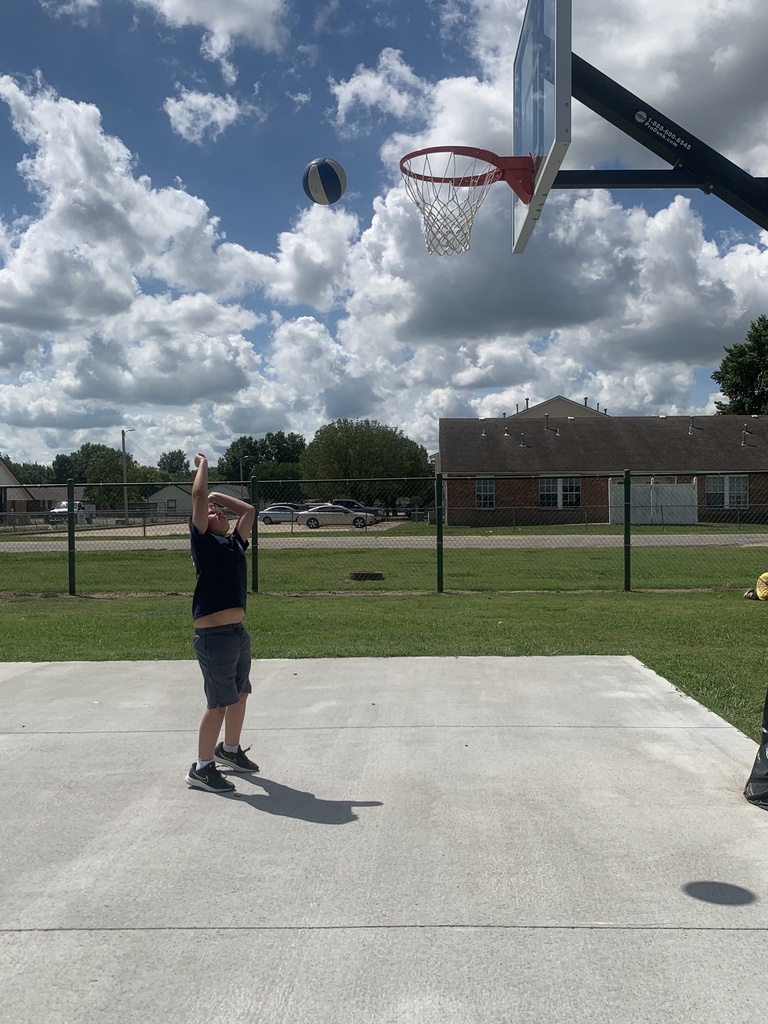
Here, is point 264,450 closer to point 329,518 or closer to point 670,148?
point 329,518

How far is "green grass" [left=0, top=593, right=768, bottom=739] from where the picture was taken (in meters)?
8.75

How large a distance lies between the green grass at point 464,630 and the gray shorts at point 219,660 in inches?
119

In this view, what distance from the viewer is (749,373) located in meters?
61.6

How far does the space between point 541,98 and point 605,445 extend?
41.0 m

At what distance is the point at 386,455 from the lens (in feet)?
223

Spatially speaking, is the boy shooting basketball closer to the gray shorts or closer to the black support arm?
the gray shorts

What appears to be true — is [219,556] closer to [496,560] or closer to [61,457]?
[496,560]

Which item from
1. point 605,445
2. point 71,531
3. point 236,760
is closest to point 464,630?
point 236,760

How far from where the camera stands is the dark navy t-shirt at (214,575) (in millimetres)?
5359

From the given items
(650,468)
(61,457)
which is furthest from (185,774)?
(61,457)

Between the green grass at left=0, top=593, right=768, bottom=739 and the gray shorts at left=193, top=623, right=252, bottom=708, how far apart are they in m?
3.02

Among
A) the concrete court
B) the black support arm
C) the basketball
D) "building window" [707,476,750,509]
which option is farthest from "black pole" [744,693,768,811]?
"building window" [707,476,750,509]

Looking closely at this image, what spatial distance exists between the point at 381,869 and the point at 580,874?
0.89 metres

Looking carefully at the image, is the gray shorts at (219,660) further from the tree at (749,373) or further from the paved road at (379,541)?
the tree at (749,373)
